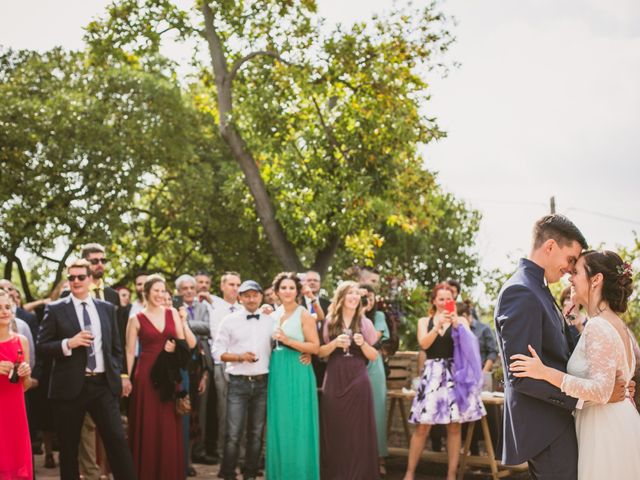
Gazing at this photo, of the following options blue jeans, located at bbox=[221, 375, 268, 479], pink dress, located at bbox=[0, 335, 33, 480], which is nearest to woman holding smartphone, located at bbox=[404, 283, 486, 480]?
blue jeans, located at bbox=[221, 375, 268, 479]

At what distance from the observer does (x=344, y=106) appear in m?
15.1

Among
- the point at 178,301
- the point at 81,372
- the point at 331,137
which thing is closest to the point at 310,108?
the point at 331,137

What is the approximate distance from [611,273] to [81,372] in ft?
15.1

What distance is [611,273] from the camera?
4.28 meters

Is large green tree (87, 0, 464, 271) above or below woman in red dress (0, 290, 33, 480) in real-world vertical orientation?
above

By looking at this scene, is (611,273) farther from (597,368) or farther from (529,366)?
(529,366)

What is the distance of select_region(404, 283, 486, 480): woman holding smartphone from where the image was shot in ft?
27.8

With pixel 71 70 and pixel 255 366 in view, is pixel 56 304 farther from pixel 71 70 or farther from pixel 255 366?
pixel 71 70

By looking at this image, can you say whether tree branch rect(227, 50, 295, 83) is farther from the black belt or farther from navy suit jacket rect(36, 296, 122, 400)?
navy suit jacket rect(36, 296, 122, 400)

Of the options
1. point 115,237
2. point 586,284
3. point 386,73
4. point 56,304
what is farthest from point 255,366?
point 115,237

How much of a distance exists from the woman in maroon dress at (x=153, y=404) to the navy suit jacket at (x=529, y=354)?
4609mm

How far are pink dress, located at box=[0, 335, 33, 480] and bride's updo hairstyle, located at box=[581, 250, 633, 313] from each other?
4.61 meters

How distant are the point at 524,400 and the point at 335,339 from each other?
15.5ft

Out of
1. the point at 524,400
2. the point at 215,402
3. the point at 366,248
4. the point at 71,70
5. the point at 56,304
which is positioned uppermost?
the point at 71,70
